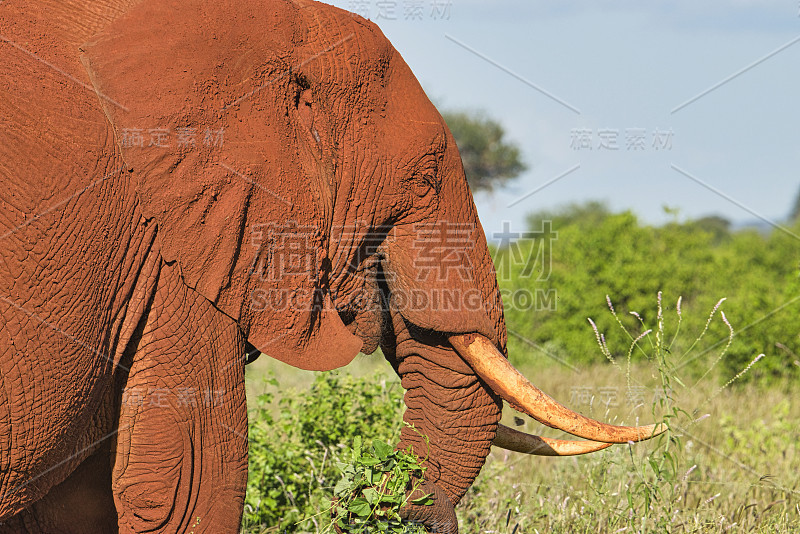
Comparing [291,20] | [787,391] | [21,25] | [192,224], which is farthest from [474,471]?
[787,391]

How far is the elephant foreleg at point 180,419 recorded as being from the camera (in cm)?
309

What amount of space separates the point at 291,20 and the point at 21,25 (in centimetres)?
96

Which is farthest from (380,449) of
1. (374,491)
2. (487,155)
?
(487,155)

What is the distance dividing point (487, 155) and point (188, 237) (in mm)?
28101

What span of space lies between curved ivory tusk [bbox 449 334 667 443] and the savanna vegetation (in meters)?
0.23

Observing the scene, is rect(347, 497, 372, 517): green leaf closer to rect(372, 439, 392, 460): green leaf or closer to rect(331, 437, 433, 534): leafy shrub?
rect(331, 437, 433, 534): leafy shrub

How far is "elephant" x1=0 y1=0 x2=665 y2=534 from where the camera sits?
9.54 feet

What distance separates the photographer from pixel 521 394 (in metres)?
3.63

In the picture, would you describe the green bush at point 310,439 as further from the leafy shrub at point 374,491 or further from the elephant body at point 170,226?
the elephant body at point 170,226

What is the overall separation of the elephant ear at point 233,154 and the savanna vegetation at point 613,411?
0.70 meters

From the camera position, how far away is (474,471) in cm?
385

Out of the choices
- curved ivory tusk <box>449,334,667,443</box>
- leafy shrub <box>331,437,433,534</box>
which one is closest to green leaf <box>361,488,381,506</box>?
leafy shrub <box>331,437,433,534</box>

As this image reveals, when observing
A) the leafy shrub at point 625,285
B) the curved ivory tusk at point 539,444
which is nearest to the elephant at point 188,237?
the curved ivory tusk at point 539,444

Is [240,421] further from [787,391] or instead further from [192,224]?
[787,391]
